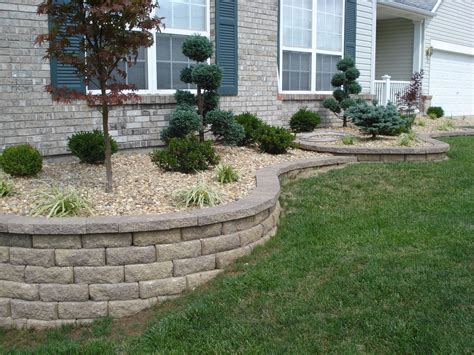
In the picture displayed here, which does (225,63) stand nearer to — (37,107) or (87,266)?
(37,107)

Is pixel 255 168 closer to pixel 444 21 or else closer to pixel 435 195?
pixel 435 195

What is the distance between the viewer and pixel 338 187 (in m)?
6.47

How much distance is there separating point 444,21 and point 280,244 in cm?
1510

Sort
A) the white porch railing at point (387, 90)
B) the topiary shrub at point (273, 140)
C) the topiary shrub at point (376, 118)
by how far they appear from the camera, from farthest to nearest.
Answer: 1. the white porch railing at point (387, 90)
2. the topiary shrub at point (376, 118)
3. the topiary shrub at point (273, 140)

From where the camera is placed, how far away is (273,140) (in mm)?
7508

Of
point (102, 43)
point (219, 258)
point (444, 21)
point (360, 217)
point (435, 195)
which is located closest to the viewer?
point (219, 258)

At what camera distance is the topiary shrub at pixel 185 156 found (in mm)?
6059

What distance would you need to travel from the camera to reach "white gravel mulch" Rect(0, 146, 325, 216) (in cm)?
469

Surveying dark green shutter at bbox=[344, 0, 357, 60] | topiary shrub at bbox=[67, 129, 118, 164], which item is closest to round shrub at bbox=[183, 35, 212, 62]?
topiary shrub at bbox=[67, 129, 118, 164]

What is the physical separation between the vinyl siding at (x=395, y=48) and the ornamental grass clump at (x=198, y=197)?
13.2 m

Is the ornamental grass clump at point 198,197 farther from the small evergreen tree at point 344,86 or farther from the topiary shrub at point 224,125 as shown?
the small evergreen tree at point 344,86

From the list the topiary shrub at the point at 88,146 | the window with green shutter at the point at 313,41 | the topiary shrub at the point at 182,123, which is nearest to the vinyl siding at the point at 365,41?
the window with green shutter at the point at 313,41

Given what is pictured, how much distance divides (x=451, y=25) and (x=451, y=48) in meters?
0.81

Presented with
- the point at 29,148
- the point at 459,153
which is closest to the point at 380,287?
the point at 29,148
